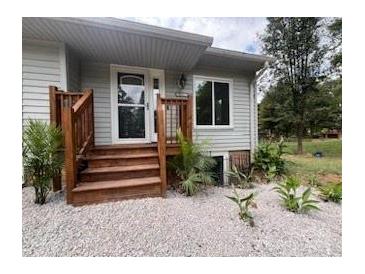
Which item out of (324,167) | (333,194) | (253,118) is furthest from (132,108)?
(324,167)

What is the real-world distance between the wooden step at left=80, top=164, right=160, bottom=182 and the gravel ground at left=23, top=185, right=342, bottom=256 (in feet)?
1.50

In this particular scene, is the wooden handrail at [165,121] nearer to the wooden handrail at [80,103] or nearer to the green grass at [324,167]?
the wooden handrail at [80,103]

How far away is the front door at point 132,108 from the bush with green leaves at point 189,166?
139 centimetres

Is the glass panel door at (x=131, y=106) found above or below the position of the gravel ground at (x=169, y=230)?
above

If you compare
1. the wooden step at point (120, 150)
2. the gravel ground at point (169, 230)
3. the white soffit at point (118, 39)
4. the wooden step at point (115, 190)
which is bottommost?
the gravel ground at point (169, 230)

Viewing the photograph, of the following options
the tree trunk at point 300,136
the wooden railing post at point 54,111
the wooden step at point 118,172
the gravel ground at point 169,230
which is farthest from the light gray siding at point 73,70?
the tree trunk at point 300,136

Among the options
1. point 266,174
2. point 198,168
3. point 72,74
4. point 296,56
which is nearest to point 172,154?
point 198,168

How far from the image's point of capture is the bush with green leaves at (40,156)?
2479 millimetres

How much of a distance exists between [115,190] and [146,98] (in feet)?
7.85

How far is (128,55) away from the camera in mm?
3766

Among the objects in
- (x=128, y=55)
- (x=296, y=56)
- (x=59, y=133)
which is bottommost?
(x=59, y=133)
